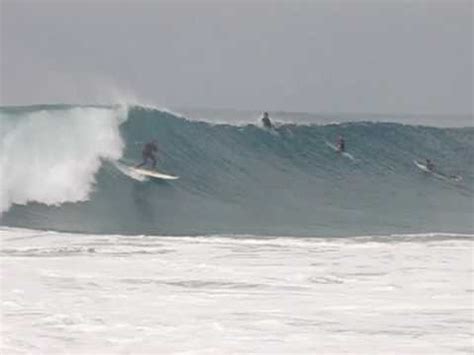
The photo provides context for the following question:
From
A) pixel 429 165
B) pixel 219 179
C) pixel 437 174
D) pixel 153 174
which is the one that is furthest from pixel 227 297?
pixel 429 165

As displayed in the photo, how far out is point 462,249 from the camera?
1250 centimetres

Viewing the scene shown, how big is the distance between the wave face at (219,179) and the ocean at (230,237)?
0.05 meters

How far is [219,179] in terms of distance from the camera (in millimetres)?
19844

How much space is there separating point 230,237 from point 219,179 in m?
6.45

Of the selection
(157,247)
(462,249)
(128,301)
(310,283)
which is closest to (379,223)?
(462,249)

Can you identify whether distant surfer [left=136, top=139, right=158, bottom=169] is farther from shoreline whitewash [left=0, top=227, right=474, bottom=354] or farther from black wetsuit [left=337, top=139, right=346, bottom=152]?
shoreline whitewash [left=0, top=227, right=474, bottom=354]

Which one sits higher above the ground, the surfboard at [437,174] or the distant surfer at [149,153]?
the surfboard at [437,174]

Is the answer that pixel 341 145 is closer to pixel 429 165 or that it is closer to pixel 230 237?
pixel 429 165

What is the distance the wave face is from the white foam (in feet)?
0.09

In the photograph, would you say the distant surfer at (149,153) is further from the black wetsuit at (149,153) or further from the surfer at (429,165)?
the surfer at (429,165)

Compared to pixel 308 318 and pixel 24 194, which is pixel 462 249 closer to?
pixel 308 318

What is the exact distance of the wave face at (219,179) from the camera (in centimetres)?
1555

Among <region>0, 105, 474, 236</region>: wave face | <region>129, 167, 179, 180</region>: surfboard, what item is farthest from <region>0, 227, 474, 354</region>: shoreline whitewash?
<region>129, 167, 179, 180</region>: surfboard

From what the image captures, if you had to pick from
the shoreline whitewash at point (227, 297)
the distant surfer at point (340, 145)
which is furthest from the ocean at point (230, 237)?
the distant surfer at point (340, 145)
